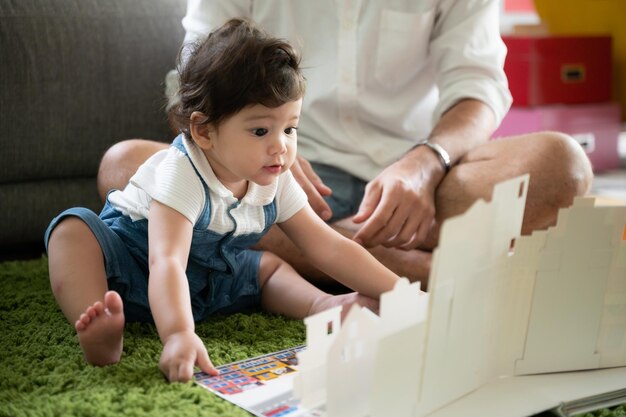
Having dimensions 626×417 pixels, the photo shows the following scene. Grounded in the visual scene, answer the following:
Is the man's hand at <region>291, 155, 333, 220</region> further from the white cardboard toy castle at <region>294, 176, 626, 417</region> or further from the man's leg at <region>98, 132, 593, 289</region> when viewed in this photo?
the white cardboard toy castle at <region>294, 176, 626, 417</region>

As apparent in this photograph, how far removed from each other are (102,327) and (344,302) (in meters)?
0.36

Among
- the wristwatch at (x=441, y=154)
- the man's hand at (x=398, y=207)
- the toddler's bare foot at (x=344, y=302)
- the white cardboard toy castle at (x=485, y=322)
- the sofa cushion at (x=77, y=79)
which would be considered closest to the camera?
the white cardboard toy castle at (x=485, y=322)

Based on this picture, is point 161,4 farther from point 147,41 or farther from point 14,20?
point 14,20

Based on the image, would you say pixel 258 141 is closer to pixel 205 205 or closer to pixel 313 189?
pixel 205 205

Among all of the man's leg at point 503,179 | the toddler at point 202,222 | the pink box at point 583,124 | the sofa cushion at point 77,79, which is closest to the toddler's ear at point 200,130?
the toddler at point 202,222

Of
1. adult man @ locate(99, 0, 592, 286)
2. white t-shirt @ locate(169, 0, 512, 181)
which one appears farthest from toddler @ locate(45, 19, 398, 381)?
white t-shirt @ locate(169, 0, 512, 181)

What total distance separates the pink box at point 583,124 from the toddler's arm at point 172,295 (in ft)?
6.22

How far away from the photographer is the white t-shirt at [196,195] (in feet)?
3.38

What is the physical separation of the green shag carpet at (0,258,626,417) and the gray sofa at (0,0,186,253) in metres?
0.28

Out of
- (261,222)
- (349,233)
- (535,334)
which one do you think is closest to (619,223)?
(535,334)

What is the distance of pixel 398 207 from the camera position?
4.23ft

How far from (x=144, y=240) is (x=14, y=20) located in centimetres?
64

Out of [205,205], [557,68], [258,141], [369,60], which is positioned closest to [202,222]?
[205,205]

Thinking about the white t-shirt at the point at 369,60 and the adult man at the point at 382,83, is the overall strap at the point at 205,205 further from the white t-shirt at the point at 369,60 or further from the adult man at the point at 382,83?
the white t-shirt at the point at 369,60
